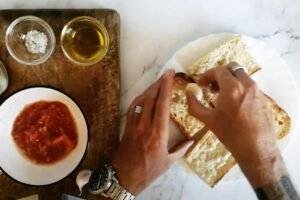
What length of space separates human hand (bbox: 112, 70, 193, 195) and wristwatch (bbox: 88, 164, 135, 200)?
0.01 m

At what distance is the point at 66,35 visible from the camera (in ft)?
3.94

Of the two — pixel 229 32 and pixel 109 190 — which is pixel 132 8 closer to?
pixel 229 32

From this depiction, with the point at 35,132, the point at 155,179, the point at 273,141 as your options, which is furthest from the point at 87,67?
the point at 273,141

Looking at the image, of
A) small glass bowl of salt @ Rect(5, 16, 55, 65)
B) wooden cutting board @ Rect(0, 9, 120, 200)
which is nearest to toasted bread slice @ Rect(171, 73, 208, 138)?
wooden cutting board @ Rect(0, 9, 120, 200)

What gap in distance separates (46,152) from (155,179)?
0.24 m

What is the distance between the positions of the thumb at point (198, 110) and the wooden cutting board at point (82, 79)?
0.63 feet

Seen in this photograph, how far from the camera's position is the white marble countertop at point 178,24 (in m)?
1.23

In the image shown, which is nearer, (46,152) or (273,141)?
(273,141)

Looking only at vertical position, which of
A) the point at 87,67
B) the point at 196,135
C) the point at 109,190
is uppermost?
the point at 87,67

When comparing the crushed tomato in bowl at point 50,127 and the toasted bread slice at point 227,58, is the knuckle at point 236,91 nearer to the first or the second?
the toasted bread slice at point 227,58

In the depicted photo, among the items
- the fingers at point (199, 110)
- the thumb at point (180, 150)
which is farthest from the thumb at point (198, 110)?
the thumb at point (180, 150)

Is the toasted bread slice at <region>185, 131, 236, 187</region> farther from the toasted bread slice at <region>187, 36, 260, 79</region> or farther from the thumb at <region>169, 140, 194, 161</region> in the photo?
the toasted bread slice at <region>187, 36, 260, 79</region>

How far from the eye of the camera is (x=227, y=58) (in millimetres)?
1188

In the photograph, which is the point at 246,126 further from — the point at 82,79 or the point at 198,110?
the point at 82,79
